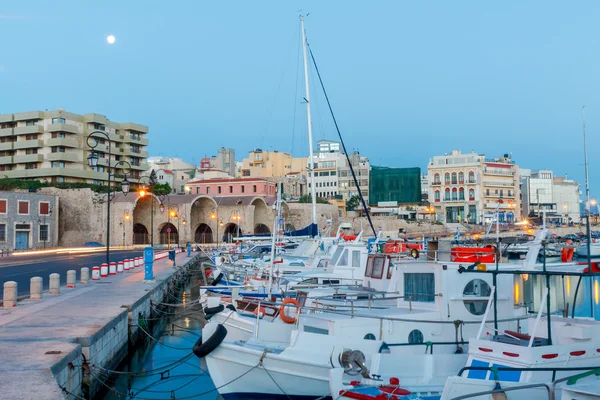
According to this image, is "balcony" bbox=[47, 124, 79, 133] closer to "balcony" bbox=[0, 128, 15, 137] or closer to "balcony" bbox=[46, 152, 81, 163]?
"balcony" bbox=[46, 152, 81, 163]

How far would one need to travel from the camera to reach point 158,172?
339 feet

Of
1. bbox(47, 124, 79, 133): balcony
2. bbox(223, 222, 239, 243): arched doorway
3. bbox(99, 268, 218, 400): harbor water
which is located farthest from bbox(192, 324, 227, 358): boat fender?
bbox(47, 124, 79, 133): balcony

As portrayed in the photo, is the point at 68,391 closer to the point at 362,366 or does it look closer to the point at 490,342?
the point at 362,366

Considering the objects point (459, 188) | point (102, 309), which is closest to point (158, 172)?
point (459, 188)

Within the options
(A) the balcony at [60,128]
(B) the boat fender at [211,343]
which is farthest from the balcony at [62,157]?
(B) the boat fender at [211,343]

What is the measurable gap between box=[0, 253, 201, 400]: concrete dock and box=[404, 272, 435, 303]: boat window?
6.76m

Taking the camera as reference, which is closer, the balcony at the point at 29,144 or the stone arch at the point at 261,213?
the stone arch at the point at 261,213

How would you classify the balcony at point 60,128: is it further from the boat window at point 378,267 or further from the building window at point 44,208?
A: the boat window at point 378,267

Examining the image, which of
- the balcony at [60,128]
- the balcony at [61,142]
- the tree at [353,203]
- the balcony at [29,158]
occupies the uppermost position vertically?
the balcony at [60,128]

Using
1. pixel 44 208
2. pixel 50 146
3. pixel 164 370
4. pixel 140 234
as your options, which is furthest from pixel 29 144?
pixel 164 370

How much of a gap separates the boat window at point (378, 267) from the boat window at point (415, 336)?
11.9ft

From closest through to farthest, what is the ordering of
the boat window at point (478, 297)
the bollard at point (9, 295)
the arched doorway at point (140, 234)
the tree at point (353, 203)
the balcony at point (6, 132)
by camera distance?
1. the boat window at point (478, 297)
2. the bollard at point (9, 295)
3. the arched doorway at point (140, 234)
4. the balcony at point (6, 132)
5. the tree at point (353, 203)

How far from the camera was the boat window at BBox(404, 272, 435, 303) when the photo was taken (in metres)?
12.9

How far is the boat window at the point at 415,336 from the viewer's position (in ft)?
39.9
